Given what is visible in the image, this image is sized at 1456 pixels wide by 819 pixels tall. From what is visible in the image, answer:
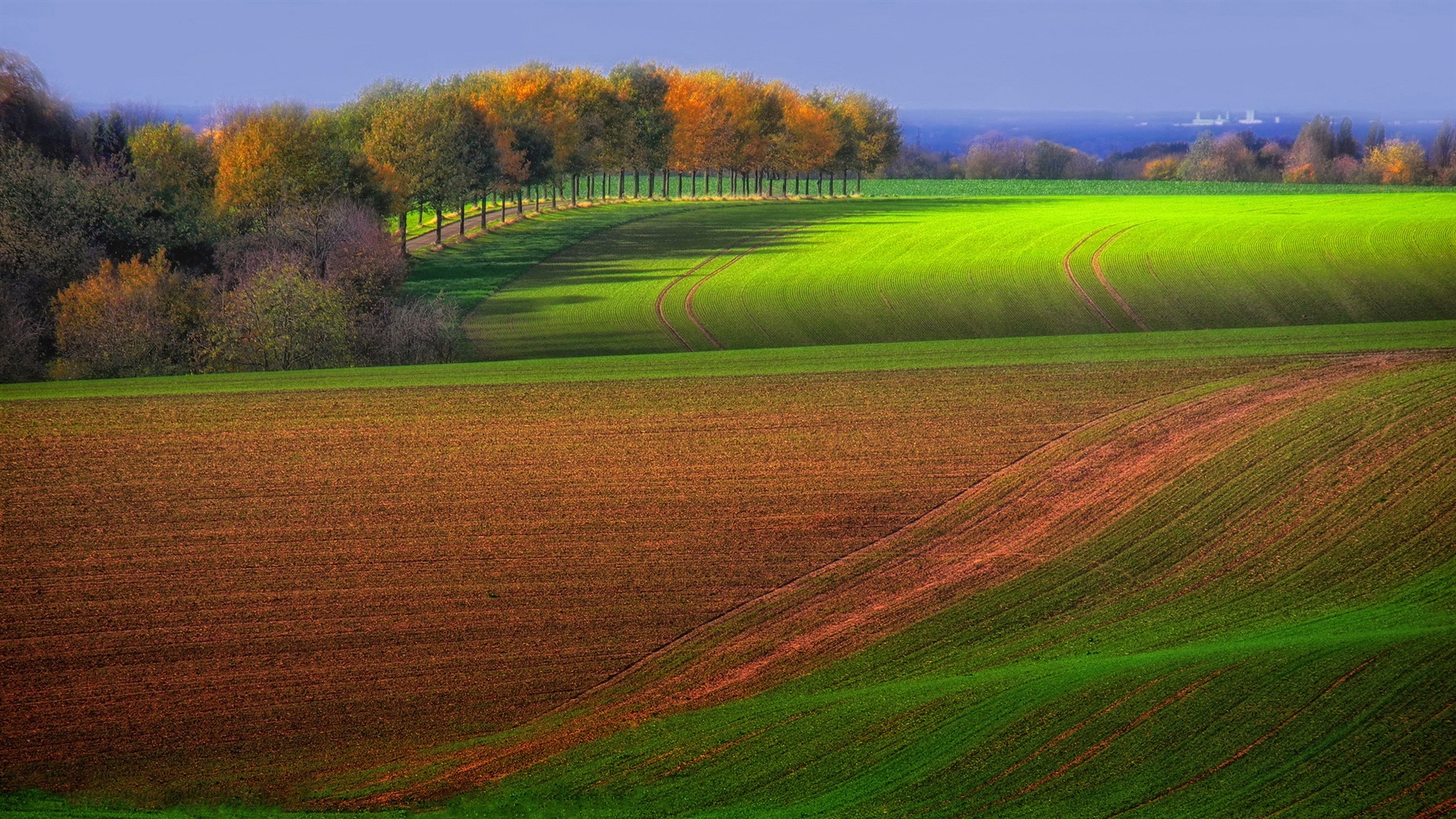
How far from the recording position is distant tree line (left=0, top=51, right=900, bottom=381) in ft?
117

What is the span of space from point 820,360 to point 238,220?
28688 millimetres

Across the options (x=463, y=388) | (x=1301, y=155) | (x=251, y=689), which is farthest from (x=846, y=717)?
(x=1301, y=155)

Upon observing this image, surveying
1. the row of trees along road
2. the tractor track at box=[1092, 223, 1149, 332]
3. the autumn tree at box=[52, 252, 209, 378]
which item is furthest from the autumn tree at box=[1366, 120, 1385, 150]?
the autumn tree at box=[52, 252, 209, 378]

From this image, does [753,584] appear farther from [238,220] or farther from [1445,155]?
[1445,155]

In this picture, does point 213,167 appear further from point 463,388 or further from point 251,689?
point 251,689

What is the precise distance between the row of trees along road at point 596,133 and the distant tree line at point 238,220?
240 mm

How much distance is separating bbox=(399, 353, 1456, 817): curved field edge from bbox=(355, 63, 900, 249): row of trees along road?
4915 centimetres

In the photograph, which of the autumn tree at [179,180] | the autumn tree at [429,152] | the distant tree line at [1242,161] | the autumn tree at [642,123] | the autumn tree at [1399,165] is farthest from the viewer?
the distant tree line at [1242,161]

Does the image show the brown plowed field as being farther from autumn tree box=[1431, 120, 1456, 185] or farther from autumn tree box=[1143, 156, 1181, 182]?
autumn tree box=[1143, 156, 1181, 182]

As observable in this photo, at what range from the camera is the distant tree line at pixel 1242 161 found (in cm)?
11456

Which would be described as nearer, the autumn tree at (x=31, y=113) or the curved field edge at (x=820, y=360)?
the curved field edge at (x=820, y=360)

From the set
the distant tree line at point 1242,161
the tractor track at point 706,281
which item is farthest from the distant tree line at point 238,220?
the distant tree line at point 1242,161

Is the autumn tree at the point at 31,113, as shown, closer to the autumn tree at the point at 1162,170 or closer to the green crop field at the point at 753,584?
the green crop field at the point at 753,584

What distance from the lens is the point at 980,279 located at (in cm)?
5178
